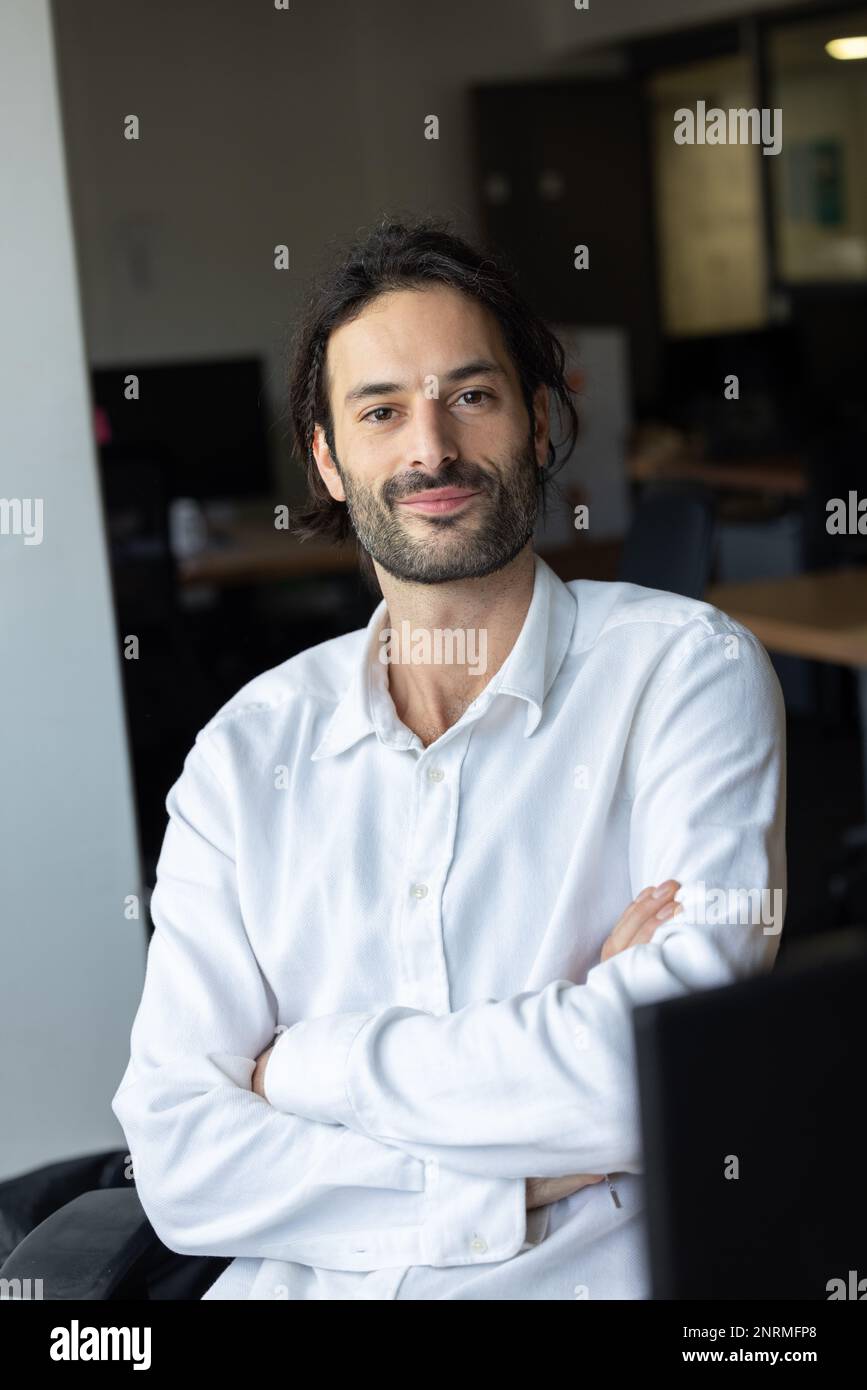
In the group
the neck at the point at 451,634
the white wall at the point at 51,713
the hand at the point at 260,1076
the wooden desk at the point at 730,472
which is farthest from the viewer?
the wooden desk at the point at 730,472

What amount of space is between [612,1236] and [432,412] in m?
0.81

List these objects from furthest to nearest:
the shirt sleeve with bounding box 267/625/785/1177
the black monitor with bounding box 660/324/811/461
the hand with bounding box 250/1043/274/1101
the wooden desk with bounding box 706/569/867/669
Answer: the black monitor with bounding box 660/324/811/461
the wooden desk with bounding box 706/569/867/669
the hand with bounding box 250/1043/274/1101
the shirt sleeve with bounding box 267/625/785/1177

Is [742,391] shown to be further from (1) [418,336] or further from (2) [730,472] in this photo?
(1) [418,336]

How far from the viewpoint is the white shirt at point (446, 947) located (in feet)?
4.60

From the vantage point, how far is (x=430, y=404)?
1586mm

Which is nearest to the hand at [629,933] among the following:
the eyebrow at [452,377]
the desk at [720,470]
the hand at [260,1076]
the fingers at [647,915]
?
the fingers at [647,915]

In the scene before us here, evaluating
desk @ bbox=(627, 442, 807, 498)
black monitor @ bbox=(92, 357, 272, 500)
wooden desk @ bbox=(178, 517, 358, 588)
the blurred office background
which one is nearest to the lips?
the blurred office background

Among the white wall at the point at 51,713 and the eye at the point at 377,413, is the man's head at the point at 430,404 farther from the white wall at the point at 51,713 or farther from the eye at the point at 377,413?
the white wall at the point at 51,713

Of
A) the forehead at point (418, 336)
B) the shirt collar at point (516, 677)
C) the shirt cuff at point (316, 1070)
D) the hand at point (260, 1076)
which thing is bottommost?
the hand at point (260, 1076)

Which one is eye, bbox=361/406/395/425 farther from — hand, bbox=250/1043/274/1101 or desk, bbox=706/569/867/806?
desk, bbox=706/569/867/806

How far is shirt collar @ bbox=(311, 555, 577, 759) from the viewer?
63.8 inches

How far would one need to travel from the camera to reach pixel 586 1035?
137cm

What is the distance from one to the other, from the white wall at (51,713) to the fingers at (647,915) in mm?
1235
